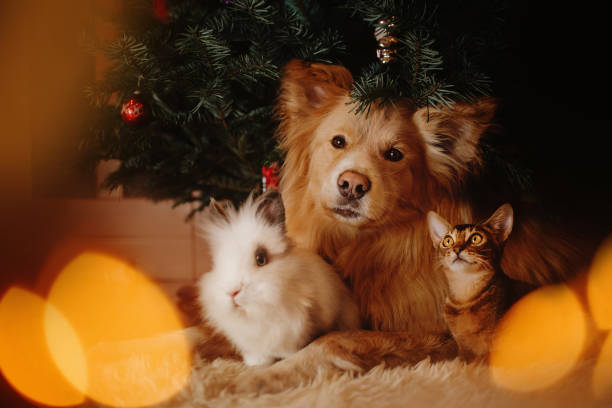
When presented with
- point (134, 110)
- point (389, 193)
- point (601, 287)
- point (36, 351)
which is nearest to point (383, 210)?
point (389, 193)

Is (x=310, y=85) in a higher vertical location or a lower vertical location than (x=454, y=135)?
higher

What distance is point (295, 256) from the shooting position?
0.74m

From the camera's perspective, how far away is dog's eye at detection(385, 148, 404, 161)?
73cm

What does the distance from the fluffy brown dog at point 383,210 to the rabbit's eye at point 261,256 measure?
0.36 feet

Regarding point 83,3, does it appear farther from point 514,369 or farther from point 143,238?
point 514,369

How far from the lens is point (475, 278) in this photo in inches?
26.7

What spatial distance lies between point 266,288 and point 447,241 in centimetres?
30

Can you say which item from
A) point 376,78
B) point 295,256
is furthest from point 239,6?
point 295,256

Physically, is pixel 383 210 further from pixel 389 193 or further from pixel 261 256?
pixel 261 256

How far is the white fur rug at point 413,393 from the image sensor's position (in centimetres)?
67

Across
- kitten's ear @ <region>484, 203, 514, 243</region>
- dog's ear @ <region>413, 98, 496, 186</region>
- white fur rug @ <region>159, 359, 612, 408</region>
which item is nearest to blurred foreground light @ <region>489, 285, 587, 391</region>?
white fur rug @ <region>159, 359, 612, 408</region>

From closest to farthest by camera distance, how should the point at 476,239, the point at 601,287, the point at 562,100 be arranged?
the point at 476,239 → the point at 601,287 → the point at 562,100

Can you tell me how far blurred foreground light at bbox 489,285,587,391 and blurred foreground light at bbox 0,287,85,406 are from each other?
735 mm

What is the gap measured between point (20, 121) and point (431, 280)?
1295 millimetres
